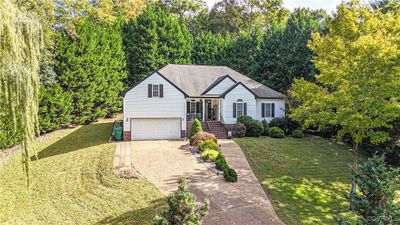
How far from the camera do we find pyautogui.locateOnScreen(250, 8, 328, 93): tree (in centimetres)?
3053

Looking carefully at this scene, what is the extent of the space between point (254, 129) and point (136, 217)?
617 inches

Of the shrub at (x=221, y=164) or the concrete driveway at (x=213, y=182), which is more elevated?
the shrub at (x=221, y=164)

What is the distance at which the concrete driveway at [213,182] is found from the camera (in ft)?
35.3

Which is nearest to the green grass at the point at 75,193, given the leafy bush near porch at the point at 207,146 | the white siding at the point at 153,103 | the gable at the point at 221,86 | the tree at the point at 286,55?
the white siding at the point at 153,103

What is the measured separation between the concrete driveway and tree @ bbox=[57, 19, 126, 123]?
1077 cm

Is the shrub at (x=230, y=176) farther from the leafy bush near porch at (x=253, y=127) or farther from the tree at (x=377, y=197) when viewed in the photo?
the leafy bush near porch at (x=253, y=127)

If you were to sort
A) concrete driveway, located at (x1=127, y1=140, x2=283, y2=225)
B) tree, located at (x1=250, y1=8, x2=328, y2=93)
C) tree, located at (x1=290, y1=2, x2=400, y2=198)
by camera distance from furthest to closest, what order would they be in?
tree, located at (x1=250, y1=8, x2=328, y2=93) < tree, located at (x1=290, y1=2, x2=400, y2=198) < concrete driveway, located at (x1=127, y1=140, x2=283, y2=225)

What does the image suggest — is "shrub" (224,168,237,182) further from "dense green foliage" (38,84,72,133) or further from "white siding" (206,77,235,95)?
"dense green foliage" (38,84,72,133)

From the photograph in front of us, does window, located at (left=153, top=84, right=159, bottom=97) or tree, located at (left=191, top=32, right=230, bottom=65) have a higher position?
tree, located at (left=191, top=32, right=230, bottom=65)

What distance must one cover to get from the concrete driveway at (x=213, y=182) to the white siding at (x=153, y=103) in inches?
132

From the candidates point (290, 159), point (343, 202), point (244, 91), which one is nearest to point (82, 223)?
point (343, 202)

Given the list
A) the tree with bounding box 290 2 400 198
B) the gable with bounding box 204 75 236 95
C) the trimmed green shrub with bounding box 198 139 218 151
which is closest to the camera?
the tree with bounding box 290 2 400 198

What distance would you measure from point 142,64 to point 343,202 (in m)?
29.7

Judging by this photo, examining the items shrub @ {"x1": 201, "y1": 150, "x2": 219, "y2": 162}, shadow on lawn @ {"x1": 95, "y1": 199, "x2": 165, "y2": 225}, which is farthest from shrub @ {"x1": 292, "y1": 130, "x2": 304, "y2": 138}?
shadow on lawn @ {"x1": 95, "y1": 199, "x2": 165, "y2": 225}
